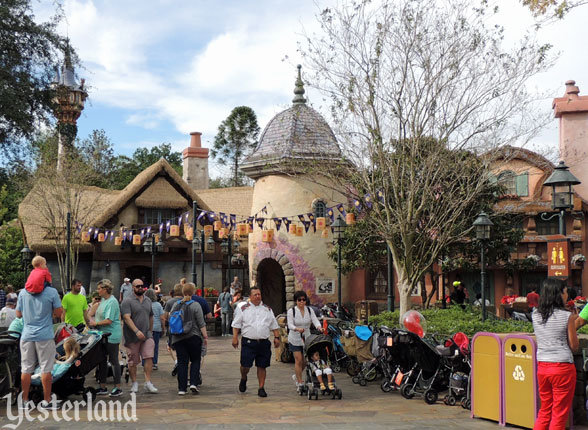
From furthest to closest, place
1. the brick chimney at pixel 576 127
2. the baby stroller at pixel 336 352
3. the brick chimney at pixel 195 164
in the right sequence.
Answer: the brick chimney at pixel 195 164, the brick chimney at pixel 576 127, the baby stroller at pixel 336 352

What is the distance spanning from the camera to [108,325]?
400 inches

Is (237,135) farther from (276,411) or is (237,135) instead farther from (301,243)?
(276,411)

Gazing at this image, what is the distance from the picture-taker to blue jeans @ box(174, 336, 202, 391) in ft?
33.1

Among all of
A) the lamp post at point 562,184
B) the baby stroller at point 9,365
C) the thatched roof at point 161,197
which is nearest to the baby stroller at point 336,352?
the lamp post at point 562,184

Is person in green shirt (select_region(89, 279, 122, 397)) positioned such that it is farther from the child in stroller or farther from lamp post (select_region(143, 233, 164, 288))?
lamp post (select_region(143, 233, 164, 288))

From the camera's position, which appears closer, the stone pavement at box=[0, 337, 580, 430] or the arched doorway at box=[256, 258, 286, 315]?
the stone pavement at box=[0, 337, 580, 430]

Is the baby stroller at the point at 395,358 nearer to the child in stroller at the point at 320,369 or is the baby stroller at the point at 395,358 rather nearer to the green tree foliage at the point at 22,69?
the child in stroller at the point at 320,369

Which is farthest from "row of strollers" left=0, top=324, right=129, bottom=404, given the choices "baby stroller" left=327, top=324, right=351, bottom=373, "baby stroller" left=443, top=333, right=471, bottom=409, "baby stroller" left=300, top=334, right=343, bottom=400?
"baby stroller" left=443, top=333, right=471, bottom=409

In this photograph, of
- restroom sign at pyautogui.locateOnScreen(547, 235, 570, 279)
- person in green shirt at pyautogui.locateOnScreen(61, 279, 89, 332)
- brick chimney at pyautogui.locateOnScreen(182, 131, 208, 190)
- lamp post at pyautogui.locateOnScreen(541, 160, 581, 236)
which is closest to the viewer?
lamp post at pyautogui.locateOnScreen(541, 160, 581, 236)

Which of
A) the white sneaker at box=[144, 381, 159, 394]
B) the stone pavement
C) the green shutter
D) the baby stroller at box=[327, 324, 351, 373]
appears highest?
the green shutter

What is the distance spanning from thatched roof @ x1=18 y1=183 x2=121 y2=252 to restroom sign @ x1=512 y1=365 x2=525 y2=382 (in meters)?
25.9

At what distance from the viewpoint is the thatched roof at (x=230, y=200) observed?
37.6m

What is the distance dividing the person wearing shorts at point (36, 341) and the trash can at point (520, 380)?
5.81 metres

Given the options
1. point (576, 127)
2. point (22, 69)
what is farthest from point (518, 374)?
point (576, 127)
